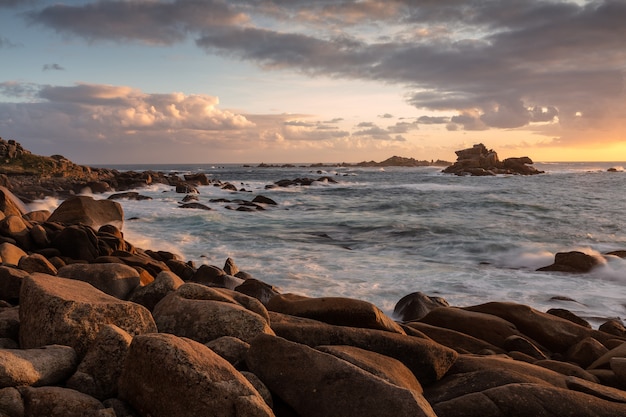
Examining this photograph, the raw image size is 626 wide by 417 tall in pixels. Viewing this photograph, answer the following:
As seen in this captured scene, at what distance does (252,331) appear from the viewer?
180 inches

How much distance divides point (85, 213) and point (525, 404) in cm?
1472

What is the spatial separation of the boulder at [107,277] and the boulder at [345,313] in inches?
84.7

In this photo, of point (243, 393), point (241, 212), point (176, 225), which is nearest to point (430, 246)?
point (176, 225)

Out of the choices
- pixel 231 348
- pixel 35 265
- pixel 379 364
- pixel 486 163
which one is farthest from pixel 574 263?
pixel 486 163

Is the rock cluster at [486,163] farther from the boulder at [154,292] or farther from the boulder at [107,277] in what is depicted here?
the boulder at [154,292]

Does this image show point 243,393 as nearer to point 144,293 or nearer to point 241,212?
point 144,293

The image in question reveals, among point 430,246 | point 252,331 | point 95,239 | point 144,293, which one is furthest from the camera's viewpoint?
point 430,246

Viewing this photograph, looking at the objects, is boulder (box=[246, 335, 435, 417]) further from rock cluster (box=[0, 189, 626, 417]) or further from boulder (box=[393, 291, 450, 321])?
boulder (box=[393, 291, 450, 321])

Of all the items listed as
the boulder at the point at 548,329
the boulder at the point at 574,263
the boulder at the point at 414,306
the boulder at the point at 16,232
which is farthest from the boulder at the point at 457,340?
the boulder at the point at 574,263

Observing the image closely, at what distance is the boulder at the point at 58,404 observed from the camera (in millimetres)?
3051

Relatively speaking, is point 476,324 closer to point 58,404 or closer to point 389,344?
point 389,344

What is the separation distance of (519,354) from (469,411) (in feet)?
9.64

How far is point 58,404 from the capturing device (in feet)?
10.2

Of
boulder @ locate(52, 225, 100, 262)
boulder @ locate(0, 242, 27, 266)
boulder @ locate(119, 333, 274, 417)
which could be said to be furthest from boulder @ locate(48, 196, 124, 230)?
boulder @ locate(119, 333, 274, 417)
